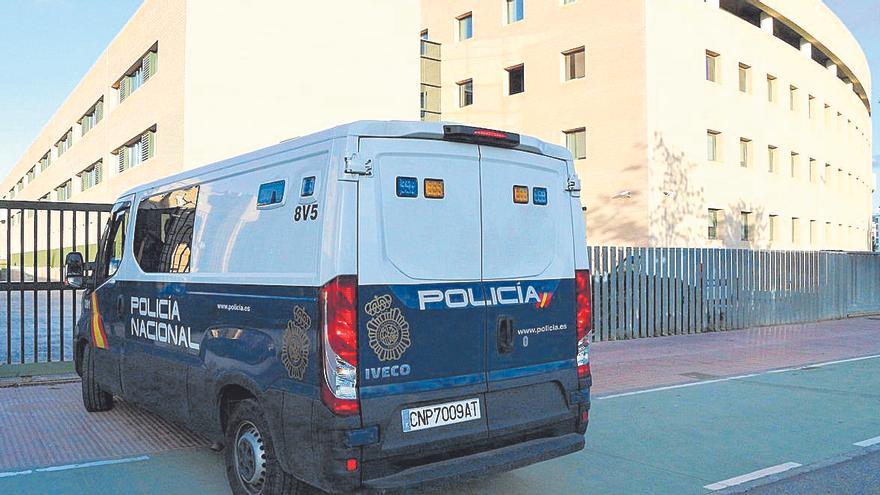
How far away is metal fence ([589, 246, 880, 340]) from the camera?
1503 centimetres

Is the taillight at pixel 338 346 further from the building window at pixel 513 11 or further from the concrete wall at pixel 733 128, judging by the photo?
the building window at pixel 513 11

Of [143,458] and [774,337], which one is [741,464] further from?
[774,337]

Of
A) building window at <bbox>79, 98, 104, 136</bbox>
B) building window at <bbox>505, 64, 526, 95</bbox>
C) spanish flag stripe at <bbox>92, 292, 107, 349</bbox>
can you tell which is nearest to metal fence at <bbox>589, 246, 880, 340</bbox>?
spanish flag stripe at <bbox>92, 292, 107, 349</bbox>

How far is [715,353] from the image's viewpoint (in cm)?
1312

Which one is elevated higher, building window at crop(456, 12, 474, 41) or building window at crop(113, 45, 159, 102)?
building window at crop(456, 12, 474, 41)

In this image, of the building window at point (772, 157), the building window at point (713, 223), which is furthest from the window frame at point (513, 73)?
the building window at point (772, 157)

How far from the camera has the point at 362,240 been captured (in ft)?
13.2

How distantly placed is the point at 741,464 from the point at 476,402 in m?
2.70

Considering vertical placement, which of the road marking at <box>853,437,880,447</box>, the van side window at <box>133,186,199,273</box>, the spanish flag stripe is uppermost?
the van side window at <box>133,186,199,273</box>

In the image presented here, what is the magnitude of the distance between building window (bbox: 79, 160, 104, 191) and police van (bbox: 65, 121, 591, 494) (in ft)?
98.0

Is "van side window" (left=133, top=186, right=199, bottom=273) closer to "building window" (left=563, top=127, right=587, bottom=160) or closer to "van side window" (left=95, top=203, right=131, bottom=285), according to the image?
"van side window" (left=95, top=203, right=131, bottom=285)

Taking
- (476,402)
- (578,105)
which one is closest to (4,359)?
(476,402)

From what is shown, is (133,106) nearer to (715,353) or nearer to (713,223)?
(713,223)

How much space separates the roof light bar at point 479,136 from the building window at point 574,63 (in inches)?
919
